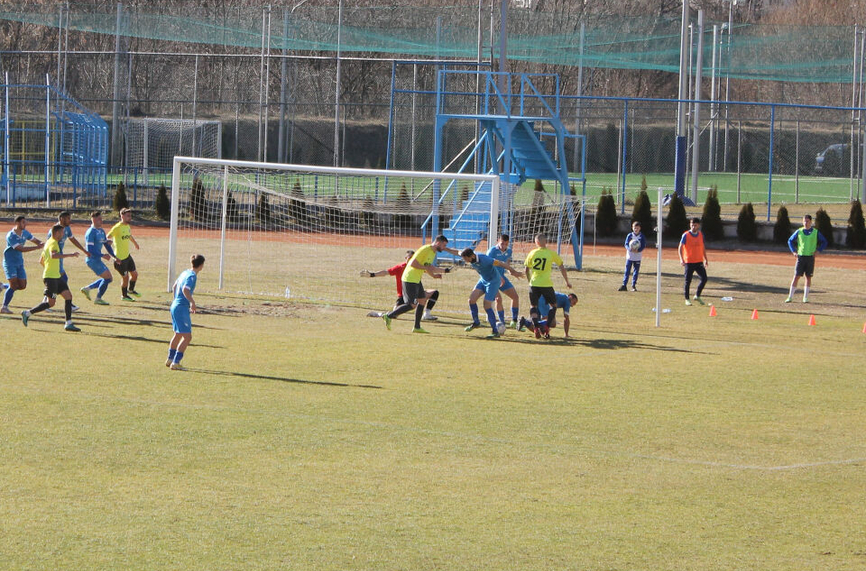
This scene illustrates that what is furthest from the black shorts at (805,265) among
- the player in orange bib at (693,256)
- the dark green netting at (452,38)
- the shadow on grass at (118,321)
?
the dark green netting at (452,38)

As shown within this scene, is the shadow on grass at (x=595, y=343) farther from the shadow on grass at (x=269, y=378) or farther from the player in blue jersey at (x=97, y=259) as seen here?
the player in blue jersey at (x=97, y=259)

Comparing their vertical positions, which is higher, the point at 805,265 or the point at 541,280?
the point at 805,265

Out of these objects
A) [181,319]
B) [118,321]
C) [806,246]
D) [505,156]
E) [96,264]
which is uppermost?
[505,156]

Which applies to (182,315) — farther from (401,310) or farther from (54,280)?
(401,310)

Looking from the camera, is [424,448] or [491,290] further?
[491,290]

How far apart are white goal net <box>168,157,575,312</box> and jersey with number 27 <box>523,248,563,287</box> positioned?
1.88 meters

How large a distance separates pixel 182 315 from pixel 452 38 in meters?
29.4

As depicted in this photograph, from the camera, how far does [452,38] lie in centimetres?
4103

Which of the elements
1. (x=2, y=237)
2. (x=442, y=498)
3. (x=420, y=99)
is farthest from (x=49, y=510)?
(x=420, y=99)

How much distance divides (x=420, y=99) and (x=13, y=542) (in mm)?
41623

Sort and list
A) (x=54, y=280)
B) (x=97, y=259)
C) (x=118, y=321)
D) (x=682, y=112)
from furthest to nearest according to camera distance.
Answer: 1. (x=682, y=112)
2. (x=97, y=259)
3. (x=118, y=321)
4. (x=54, y=280)

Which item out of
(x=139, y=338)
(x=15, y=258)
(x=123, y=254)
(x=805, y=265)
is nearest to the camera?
(x=139, y=338)

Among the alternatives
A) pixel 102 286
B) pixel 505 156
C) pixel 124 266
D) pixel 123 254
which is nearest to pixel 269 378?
pixel 102 286

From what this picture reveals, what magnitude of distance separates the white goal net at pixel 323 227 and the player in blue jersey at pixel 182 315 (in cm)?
671
